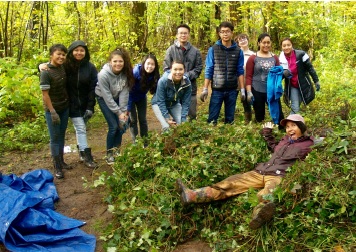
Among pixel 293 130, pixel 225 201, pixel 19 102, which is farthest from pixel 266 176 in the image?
pixel 19 102

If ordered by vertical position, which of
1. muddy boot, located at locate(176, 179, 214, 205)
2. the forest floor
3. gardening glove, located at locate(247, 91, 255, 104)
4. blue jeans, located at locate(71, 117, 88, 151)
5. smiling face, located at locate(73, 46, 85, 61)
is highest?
smiling face, located at locate(73, 46, 85, 61)

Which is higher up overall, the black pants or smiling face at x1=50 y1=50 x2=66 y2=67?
smiling face at x1=50 y1=50 x2=66 y2=67

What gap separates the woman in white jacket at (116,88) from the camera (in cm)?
509

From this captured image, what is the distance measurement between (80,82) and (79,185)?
4.82 feet

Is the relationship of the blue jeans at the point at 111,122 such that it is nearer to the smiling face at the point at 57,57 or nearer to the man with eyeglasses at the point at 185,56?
the smiling face at the point at 57,57

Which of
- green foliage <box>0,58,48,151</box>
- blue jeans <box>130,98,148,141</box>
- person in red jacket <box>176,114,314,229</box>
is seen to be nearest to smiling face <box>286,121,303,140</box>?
person in red jacket <box>176,114,314,229</box>

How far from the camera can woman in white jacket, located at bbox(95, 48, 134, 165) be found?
5086mm

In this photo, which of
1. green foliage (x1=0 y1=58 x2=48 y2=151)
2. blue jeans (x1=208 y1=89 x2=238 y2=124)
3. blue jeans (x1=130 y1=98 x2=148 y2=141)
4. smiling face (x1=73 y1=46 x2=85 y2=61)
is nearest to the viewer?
smiling face (x1=73 y1=46 x2=85 y2=61)

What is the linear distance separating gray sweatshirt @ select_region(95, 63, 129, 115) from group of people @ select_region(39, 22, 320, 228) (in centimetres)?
1

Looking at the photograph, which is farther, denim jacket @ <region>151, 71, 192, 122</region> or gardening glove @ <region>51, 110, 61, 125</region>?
denim jacket @ <region>151, 71, 192, 122</region>

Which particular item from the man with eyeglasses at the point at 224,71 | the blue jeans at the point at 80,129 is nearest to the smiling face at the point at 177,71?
the man with eyeglasses at the point at 224,71

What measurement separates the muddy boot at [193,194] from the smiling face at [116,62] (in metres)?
2.06

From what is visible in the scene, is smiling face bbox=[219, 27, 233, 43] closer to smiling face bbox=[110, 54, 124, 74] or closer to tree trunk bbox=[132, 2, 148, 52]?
smiling face bbox=[110, 54, 124, 74]

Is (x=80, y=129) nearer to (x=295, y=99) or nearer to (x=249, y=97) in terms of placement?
(x=249, y=97)
